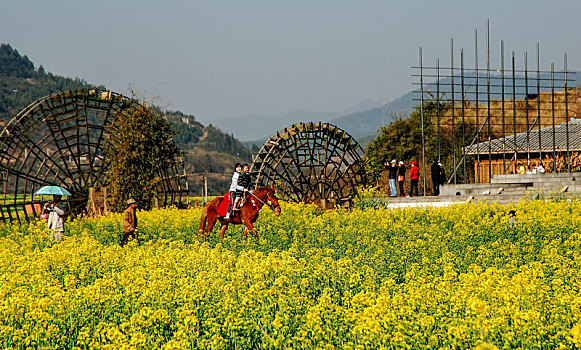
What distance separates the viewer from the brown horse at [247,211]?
778 inches

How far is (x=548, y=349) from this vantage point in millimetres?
6699

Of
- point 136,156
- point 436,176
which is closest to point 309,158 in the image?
point 436,176

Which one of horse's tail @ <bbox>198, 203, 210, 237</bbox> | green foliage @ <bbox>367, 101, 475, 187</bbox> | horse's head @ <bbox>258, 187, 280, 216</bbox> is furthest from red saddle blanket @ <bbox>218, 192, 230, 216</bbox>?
green foliage @ <bbox>367, 101, 475, 187</bbox>

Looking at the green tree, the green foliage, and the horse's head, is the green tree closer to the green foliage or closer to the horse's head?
the horse's head

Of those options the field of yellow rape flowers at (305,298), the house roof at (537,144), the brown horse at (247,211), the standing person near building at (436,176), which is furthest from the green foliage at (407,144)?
the field of yellow rape flowers at (305,298)

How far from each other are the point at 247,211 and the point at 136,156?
12663 millimetres

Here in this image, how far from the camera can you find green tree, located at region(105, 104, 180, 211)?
30750mm

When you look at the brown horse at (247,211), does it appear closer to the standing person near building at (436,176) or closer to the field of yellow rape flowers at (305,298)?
the field of yellow rape flowers at (305,298)

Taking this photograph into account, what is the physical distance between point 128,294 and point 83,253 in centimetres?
557

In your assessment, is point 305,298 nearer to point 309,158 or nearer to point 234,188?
point 234,188

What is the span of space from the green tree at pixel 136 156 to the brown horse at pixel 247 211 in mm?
11134

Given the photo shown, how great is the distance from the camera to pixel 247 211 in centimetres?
1983

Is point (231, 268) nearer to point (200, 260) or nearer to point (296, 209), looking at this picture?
point (200, 260)

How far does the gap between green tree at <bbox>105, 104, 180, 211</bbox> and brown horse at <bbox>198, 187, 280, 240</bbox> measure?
11.1m
